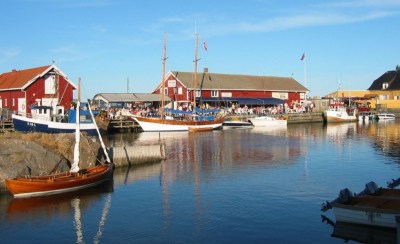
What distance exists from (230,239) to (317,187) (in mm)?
10287

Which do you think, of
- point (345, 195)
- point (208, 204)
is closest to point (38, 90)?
point (208, 204)

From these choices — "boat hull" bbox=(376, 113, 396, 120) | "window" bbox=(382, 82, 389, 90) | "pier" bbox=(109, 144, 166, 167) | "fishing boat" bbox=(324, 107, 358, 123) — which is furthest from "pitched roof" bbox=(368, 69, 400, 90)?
"pier" bbox=(109, 144, 166, 167)

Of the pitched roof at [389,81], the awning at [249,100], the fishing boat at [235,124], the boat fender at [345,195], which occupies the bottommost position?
the boat fender at [345,195]

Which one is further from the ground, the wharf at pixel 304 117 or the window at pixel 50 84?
the window at pixel 50 84

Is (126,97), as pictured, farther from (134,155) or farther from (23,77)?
(134,155)

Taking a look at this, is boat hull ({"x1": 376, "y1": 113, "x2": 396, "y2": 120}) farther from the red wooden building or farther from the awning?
the red wooden building

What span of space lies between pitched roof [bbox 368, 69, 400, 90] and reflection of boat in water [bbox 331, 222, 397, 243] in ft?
327

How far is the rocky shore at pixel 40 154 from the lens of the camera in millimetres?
26203

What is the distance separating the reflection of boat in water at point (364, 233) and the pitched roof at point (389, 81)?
99.7 meters

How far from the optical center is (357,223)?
61.2ft

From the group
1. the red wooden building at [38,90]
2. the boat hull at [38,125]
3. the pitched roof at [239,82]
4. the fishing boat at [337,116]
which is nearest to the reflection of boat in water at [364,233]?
the boat hull at [38,125]

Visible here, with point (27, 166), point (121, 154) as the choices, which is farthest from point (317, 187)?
point (27, 166)

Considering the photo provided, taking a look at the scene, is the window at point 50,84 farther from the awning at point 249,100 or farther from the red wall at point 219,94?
the awning at point 249,100

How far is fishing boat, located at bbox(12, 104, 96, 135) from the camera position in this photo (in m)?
49.9
